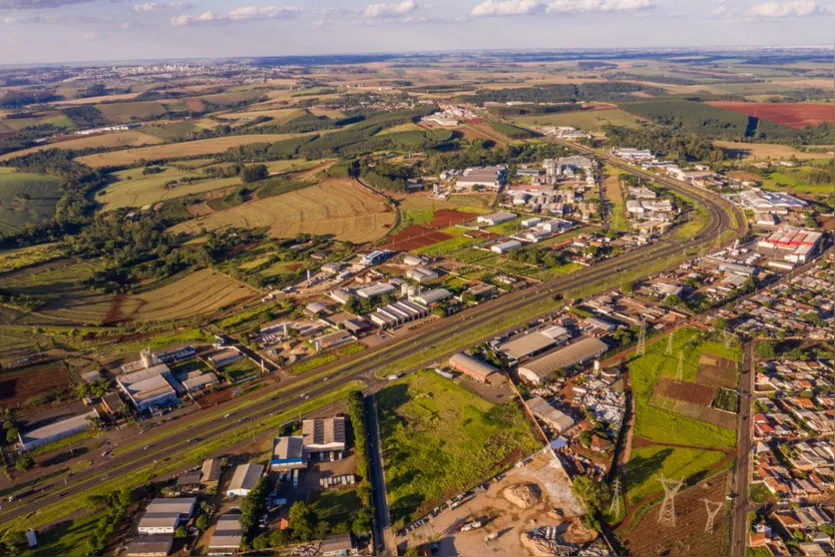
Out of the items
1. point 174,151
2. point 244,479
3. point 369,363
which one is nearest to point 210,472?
point 244,479

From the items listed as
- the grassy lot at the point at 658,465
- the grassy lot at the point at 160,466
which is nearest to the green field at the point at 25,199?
the grassy lot at the point at 160,466

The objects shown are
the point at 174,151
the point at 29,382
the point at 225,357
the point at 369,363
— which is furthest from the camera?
the point at 174,151

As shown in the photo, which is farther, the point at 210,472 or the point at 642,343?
the point at 642,343

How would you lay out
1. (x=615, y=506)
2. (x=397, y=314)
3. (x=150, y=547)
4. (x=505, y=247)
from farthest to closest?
(x=505, y=247), (x=397, y=314), (x=615, y=506), (x=150, y=547)

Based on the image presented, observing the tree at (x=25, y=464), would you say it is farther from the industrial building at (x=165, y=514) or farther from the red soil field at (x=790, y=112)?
the red soil field at (x=790, y=112)

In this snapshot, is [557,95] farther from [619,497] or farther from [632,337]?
[619,497]

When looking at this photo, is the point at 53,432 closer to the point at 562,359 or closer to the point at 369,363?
the point at 369,363

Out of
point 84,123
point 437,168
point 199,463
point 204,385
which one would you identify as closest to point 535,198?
point 437,168

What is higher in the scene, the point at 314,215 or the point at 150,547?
the point at 314,215
